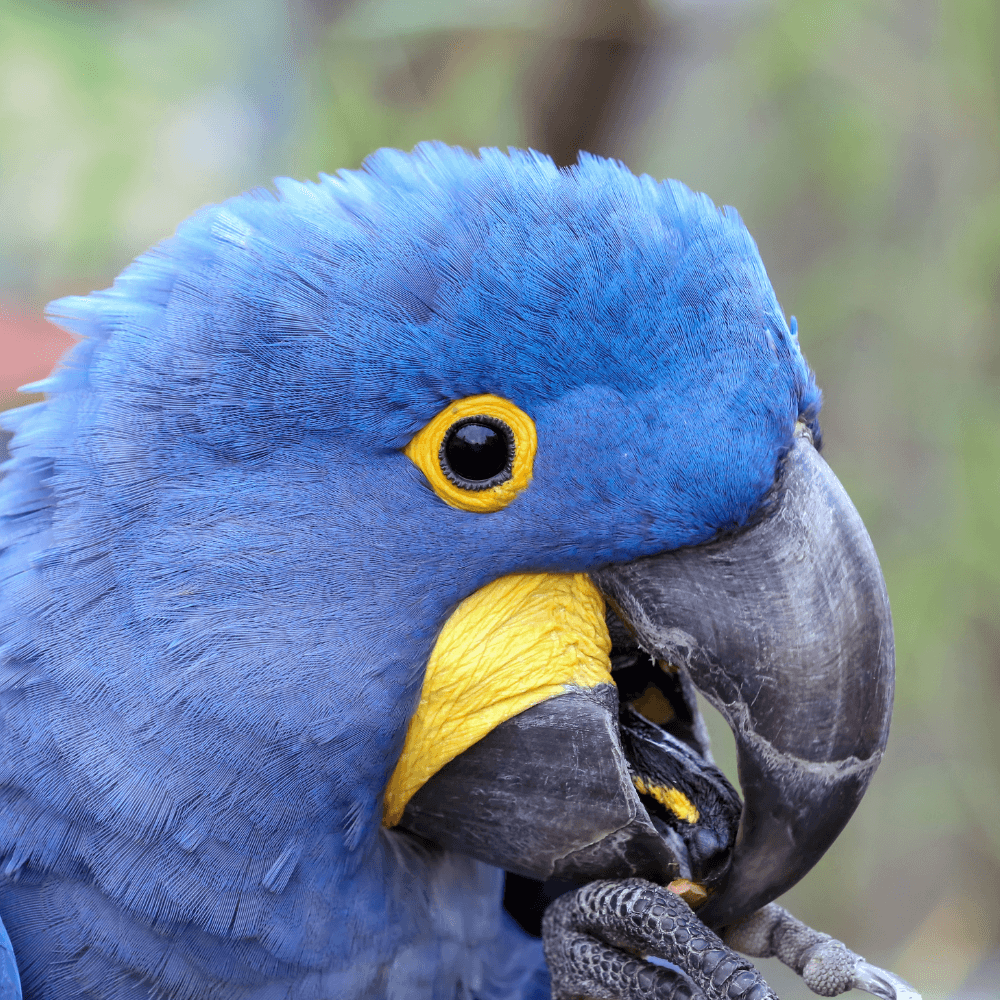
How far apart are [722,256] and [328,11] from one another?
8.72 ft

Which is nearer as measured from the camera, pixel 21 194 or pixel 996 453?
pixel 996 453

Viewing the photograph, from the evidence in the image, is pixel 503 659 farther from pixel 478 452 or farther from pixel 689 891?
pixel 689 891

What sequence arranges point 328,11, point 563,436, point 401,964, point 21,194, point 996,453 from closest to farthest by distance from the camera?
point 563,436 < point 401,964 < point 328,11 < point 996,453 < point 21,194

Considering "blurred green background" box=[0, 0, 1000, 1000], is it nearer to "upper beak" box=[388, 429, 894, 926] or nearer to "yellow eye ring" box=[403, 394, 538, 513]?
"yellow eye ring" box=[403, 394, 538, 513]

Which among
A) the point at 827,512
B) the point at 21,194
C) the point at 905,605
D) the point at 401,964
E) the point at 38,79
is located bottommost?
the point at 905,605

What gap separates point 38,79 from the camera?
3617 millimetres

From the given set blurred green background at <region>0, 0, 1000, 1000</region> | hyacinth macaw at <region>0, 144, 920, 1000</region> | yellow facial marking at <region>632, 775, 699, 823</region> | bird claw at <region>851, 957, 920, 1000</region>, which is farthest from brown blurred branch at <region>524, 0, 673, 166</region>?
bird claw at <region>851, 957, 920, 1000</region>

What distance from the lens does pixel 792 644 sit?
3.38ft

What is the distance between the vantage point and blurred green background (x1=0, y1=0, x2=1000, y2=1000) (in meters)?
3.30

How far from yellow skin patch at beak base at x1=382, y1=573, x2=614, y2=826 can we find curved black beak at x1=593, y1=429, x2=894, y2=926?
8 cm

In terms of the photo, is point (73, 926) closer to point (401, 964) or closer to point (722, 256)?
point (401, 964)

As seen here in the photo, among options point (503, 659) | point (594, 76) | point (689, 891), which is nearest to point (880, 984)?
point (689, 891)

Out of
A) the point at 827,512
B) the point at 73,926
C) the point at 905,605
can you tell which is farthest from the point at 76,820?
the point at 905,605

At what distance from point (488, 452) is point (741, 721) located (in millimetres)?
407
